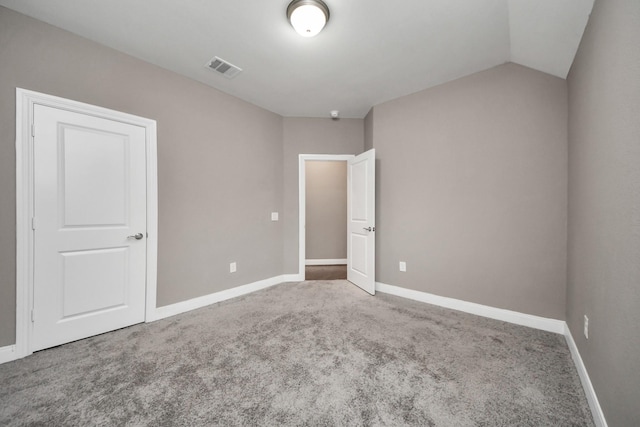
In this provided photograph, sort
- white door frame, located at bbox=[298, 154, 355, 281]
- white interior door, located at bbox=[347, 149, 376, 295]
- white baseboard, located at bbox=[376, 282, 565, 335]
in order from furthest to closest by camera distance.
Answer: white door frame, located at bbox=[298, 154, 355, 281] → white interior door, located at bbox=[347, 149, 376, 295] → white baseboard, located at bbox=[376, 282, 565, 335]

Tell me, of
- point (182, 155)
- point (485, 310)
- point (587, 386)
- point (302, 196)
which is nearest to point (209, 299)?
point (182, 155)

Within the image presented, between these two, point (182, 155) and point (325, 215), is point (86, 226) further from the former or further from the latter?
point (325, 215)

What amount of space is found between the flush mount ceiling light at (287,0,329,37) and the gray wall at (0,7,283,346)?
1.70m

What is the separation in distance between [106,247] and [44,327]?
731 millimetres

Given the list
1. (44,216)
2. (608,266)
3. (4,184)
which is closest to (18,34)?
(4,184)

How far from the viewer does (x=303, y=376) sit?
5.75 ft

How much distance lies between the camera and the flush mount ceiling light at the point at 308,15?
1805mm

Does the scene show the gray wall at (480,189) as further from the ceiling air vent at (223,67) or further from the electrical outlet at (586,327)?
the ceiling air vent at (223,67)

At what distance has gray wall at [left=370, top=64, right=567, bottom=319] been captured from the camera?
2.42 meters

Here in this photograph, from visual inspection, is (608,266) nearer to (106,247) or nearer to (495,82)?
(495,82)

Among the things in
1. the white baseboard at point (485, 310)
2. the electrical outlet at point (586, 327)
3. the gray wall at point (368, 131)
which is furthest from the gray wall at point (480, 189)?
the electrical outlet at point (586, 327)

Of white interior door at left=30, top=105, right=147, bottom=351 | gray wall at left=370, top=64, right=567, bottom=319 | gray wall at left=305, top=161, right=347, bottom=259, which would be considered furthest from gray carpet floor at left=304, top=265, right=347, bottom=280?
white interior door at left=30, top=105, right=147, bottom=351

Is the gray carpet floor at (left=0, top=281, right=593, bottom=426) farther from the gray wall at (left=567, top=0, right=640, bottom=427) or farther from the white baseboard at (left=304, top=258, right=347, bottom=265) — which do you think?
the white baseboard at (left=304, top=258, right=347, bottom=265)

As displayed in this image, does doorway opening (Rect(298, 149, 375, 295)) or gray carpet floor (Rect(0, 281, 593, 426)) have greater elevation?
doorway opening (Rect(298, 149, 375, 295))
